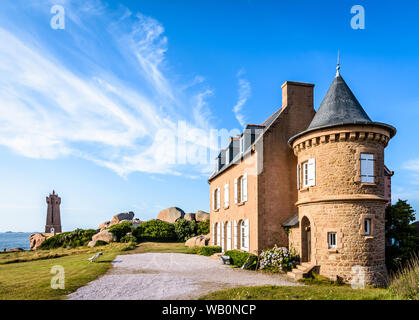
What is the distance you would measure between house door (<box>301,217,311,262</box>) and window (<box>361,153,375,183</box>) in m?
3.72

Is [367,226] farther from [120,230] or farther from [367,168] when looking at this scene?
[120,230]

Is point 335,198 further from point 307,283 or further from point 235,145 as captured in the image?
point 235,145

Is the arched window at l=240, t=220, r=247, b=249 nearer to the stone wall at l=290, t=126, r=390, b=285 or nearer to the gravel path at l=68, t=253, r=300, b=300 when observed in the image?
the gravel path at l=68, t=253, r=300, b=300

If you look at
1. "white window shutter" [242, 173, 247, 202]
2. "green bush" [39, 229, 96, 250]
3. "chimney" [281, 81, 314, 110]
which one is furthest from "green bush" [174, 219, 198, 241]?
"chimney" [281, 81, 314, 110]

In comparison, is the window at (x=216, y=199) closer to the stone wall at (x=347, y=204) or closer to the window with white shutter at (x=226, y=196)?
the window with white shutter at (x=226, y=196)

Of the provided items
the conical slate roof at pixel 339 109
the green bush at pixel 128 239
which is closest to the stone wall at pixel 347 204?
the conical slate roof at pixel 339 109

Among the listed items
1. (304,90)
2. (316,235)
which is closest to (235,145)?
(304,90)

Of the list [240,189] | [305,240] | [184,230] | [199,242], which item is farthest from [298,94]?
[184,230]

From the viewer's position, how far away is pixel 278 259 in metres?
17.9

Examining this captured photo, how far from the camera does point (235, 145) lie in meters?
27.3

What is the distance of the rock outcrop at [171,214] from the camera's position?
137ft

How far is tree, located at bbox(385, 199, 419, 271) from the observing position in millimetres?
17641

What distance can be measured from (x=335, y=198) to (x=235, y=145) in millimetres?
12563
